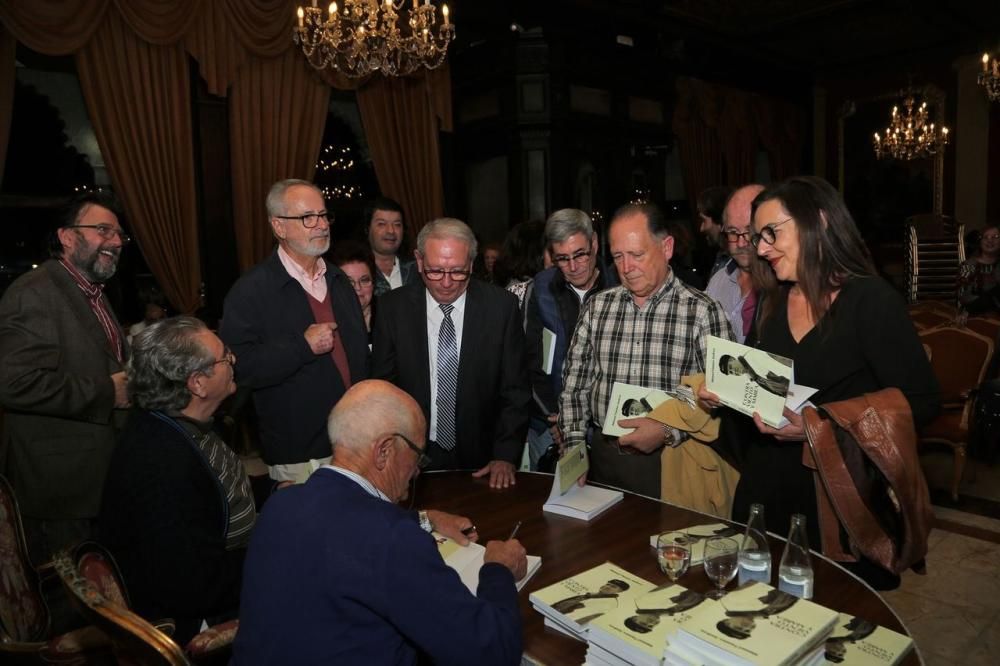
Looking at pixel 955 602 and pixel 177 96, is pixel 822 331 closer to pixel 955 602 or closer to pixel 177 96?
pixel 955 602

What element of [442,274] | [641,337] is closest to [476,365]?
[442,274]

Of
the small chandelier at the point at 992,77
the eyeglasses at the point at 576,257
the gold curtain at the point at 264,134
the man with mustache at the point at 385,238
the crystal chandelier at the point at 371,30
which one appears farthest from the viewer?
the small chandelier at the point at 992,77

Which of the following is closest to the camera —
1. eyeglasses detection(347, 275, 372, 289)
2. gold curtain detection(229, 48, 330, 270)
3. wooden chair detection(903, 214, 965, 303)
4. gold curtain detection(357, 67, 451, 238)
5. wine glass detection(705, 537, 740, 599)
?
wine glass detection(705, 537, 740, 599)

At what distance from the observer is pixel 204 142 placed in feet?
19.3

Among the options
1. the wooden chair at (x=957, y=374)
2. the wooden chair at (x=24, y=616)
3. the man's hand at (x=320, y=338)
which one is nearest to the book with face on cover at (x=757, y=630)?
the wooden chair at (x=24, y=616)

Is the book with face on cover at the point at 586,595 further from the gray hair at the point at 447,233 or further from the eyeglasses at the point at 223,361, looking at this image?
the gray hair at the point at 447,233

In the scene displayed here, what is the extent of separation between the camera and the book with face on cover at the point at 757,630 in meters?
1.11

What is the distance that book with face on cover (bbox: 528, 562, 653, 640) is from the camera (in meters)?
1.42

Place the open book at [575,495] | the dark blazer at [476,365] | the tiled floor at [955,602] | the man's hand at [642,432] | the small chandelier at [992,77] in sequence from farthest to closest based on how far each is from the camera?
1. the small chandelier at [992,77]
2. the tiled floor at [955,602]
3. the dark blazer at [476,365]
4. the man's hand at [642,432]
5. the open book at [575,495]

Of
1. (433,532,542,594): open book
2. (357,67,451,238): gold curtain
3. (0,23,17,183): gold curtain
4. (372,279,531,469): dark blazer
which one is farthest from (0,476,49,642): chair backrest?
(357,67,451,238): gold curtain

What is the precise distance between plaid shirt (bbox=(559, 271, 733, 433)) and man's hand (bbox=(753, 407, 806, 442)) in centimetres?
60

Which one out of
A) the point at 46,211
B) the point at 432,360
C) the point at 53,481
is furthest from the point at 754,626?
the point at 46,211

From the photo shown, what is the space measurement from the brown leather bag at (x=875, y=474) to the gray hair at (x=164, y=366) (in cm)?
168

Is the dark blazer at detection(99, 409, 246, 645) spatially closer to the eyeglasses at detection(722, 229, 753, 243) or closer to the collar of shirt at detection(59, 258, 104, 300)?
the collar of shirt at detection(59, 258, 104, 300)
